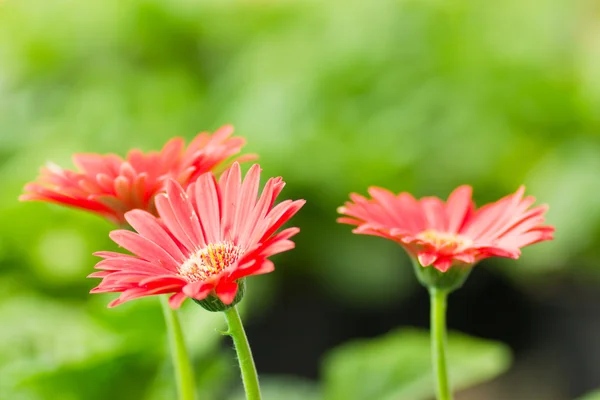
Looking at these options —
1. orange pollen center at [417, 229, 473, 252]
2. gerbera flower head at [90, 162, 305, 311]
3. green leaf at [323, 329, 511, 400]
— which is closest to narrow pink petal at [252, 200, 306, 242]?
gerbera flower head at [90, 162, 305, 311]

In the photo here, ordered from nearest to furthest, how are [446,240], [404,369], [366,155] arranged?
[446,240] < [404,369] < [366,155]

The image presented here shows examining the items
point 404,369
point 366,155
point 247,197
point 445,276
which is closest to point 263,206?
point 247,197

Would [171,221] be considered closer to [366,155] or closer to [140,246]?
[140,246]

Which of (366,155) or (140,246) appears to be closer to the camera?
(140,246)

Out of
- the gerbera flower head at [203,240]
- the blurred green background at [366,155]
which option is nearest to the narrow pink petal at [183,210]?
the gerbera flower head at [203,240]

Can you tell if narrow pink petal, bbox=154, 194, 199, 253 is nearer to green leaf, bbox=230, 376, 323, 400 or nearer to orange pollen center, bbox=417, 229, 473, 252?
orange pollen center, bbox=417, 229, 473, 252

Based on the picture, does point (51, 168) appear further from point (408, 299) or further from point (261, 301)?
point (408, 299)

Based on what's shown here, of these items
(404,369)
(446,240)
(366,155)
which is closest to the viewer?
(446,240)
